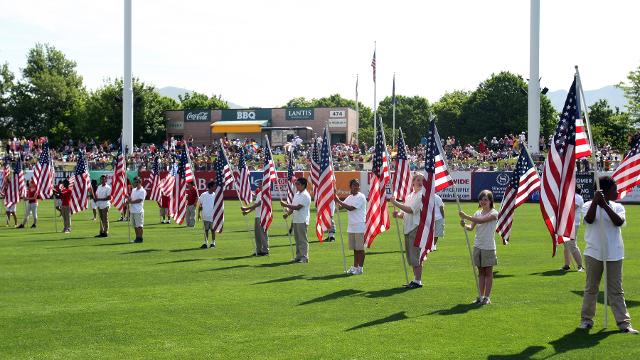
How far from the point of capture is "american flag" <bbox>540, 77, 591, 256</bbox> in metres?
11.3

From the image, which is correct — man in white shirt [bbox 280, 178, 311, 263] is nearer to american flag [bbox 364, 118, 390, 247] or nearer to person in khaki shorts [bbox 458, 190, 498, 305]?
american flag [bbox 364, 118, 390, 247]

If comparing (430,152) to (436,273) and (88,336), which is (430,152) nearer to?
(436,273)

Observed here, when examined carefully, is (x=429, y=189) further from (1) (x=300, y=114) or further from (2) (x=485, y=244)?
(1) (x=300, y=114)

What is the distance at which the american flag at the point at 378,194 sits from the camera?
16719 mm

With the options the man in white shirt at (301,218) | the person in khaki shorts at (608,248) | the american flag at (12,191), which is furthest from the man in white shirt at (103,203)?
the person in khaki shorts at (608,248)

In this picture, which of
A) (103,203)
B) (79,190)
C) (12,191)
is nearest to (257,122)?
(12,191)

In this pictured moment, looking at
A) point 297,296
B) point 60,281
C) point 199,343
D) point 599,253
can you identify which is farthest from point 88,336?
point 599,253

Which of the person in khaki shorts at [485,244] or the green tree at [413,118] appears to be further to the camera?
the green tree at [413,118]

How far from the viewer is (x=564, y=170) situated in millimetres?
11367

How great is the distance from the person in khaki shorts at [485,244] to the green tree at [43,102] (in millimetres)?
86598

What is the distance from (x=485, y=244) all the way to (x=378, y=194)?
4.54 m

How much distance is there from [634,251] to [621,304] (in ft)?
37.1

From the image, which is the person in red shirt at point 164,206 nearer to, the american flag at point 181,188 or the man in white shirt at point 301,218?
the american flag at point 181,188

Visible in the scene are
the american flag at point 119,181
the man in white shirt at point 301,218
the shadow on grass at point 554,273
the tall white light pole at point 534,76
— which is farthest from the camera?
the tall white light pole at point 534,76
